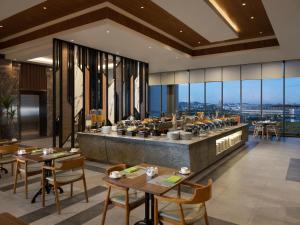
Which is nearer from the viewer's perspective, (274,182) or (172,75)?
(274,182)

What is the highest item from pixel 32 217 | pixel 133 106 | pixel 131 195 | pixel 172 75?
pixel 172 75

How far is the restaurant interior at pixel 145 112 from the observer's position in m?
3.38

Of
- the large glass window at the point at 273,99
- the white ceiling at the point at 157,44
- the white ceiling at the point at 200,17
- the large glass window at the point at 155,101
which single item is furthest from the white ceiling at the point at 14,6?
the large glass window at the point at 273,99

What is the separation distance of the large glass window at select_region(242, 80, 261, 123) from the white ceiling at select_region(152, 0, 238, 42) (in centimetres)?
452

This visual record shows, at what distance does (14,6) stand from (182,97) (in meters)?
10.3

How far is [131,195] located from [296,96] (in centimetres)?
1146

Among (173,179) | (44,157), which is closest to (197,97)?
(44,157)

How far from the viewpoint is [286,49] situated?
30.6 ft

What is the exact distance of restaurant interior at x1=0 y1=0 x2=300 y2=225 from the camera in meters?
3.38

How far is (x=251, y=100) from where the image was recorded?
1255 cm

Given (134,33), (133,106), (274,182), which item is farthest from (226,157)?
(133,106)

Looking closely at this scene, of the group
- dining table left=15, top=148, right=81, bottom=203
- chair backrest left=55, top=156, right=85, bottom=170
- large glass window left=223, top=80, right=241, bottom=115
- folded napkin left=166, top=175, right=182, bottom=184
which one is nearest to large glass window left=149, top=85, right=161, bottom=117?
large glass window left=223, top=80, right=241, bottom=115

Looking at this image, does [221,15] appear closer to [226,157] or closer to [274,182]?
[226,157]

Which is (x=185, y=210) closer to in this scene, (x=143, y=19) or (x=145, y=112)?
(x=143, y=19)
